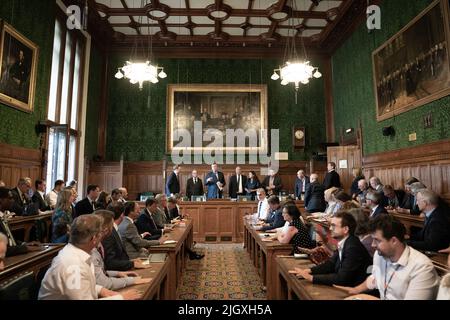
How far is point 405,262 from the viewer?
189cm

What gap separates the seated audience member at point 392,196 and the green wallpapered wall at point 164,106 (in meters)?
4.65

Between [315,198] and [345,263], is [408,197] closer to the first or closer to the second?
[315,198]

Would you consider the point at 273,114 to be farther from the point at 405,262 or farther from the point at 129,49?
the point at 405,262

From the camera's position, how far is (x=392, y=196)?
6293 mm

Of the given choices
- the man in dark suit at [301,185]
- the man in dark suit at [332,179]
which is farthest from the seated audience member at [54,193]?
the man in dark suit at [332,179]

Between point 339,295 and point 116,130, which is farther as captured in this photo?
point 116,130

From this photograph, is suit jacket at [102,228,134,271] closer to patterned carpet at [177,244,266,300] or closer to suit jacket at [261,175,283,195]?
patterned carpet at [177,244,266,300]

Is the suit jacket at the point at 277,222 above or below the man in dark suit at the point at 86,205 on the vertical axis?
below

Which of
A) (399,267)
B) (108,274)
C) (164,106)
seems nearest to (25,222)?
(108,274)

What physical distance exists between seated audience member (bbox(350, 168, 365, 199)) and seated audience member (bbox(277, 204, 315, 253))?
405 cm

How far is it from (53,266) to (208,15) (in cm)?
870

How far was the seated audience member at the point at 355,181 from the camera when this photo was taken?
7564mm

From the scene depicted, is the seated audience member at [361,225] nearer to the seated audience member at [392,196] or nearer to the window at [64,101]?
the seated audience member at [392,196]
